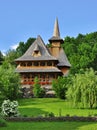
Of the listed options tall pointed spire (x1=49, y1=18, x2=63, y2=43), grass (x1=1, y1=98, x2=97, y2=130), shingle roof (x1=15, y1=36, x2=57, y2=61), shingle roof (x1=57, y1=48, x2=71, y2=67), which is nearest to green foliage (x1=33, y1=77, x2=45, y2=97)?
shingle roof (x1=15, y1=36, x2=57, y2=61)

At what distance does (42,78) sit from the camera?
63688 mm

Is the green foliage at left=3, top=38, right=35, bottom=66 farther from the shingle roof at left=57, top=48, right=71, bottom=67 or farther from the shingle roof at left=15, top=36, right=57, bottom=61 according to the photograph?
the shingle roof at left=15, top=36, right=57, bottom=61

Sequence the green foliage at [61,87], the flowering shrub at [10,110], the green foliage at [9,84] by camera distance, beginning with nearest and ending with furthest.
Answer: the flowering shrub at [10,110], the green foliage at [9,84], the green foliage at [61,87]

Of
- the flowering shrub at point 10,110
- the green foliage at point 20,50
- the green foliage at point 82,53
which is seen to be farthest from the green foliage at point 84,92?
the green foliage at point 20,50

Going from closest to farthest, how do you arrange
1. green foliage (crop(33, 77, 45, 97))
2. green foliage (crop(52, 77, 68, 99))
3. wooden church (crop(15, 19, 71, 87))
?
1. green foliage (crop(52, 77, 68, 99))
2. green foliage (crop(33, 77, 45, 97))
3. wooden church (crop(15, 19, 71, 87))

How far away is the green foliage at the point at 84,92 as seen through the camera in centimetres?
3875

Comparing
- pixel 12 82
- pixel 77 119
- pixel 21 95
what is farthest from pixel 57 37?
pixel 77 119

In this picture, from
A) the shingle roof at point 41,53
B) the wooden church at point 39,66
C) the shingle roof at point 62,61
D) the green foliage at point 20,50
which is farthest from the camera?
the green foliage at point 20,50

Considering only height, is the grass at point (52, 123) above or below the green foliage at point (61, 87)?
below

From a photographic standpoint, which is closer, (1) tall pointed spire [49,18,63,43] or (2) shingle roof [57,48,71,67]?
(2) shingle roof [57,48,71,67]

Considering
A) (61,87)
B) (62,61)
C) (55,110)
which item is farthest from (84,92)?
(62,61)

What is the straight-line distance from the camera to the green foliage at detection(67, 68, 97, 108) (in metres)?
38.8

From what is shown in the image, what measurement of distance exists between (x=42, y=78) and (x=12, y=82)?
14.2m

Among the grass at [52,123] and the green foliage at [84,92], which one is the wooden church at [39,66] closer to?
the green foliage at [84,92]
